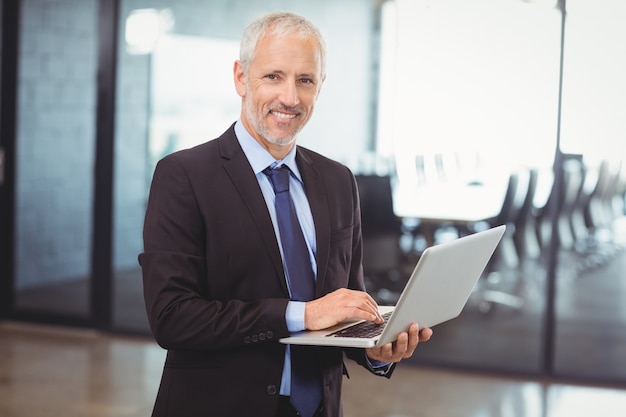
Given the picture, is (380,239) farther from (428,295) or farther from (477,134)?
(428,295)

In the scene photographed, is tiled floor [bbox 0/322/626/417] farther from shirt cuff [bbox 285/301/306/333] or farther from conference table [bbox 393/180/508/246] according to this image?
shirt cuff [bbox 285/301/306/333]

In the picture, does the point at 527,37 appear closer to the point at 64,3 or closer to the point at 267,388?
the point at 64,3

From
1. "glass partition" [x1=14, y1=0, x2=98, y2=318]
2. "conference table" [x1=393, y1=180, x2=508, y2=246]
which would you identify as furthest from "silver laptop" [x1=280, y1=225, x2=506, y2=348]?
"glass partition" [x1=14, y1=0, x2=98, y2=318]

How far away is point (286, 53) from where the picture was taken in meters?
1.75

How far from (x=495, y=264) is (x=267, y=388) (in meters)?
3.77

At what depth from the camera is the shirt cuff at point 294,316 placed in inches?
66.7

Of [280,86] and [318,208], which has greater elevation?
[280,86]

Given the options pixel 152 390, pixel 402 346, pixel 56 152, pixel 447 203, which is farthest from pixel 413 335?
pixel 56 152

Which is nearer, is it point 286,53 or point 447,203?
point 286,53

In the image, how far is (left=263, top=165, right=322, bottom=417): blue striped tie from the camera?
1.80m

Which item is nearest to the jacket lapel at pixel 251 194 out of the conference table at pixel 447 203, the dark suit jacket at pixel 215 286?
the dark suit jacket at pixel 215 286

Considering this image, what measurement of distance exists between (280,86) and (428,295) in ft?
1.55

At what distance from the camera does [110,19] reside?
5.84 meters

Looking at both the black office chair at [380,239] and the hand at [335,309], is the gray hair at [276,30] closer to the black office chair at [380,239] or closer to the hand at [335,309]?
the hand at [335,309]
